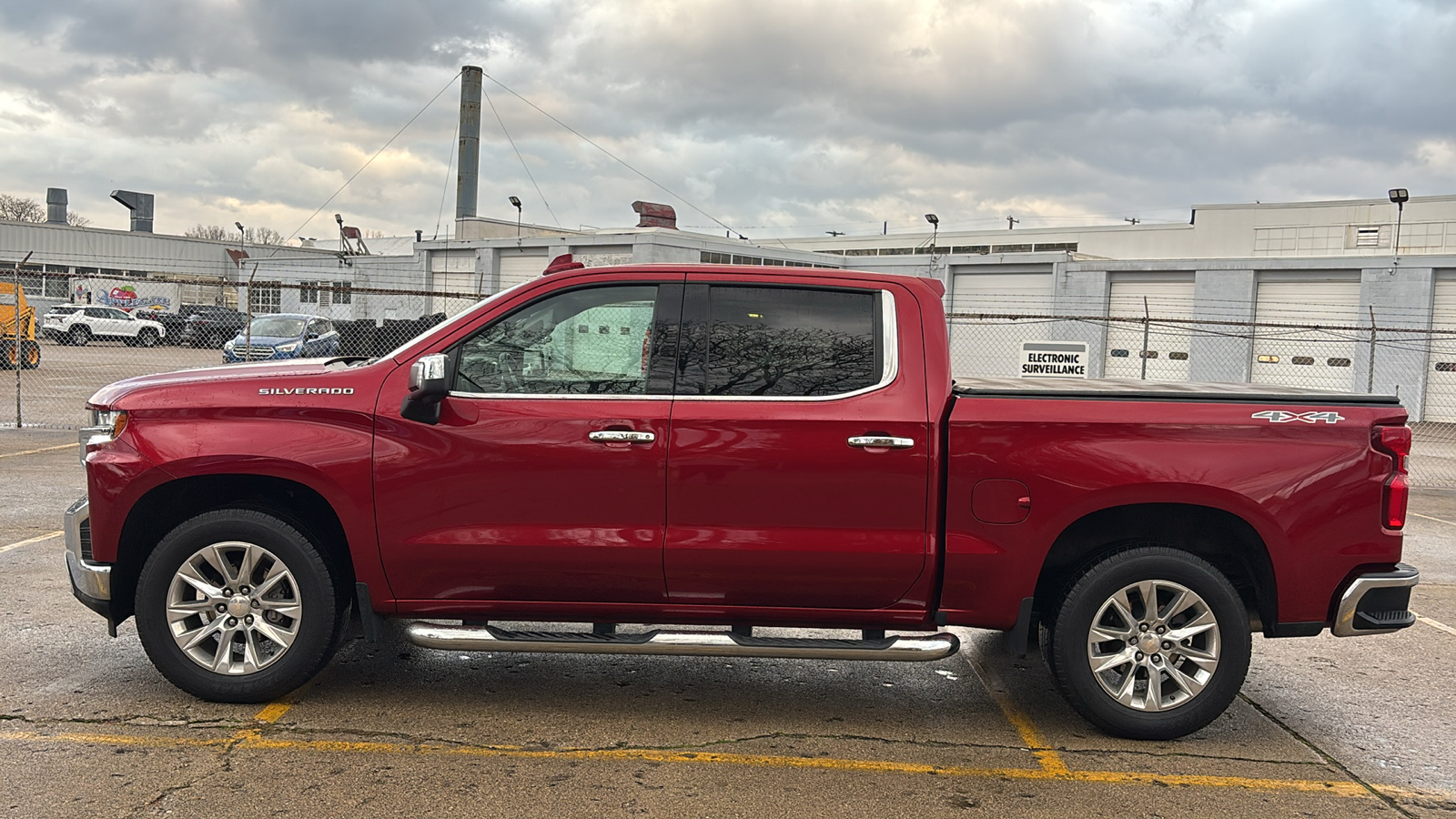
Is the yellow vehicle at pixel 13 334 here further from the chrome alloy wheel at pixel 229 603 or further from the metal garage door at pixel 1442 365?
the metal garage door at pixel 1442 365

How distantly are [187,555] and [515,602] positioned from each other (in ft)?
4.41

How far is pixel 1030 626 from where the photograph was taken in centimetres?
495

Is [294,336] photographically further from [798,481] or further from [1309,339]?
[798,481]

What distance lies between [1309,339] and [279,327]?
26.1 metres

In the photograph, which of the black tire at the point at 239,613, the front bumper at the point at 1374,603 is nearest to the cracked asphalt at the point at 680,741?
the black tire at the point at 239,613

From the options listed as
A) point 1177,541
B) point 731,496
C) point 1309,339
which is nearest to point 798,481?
point 731,496

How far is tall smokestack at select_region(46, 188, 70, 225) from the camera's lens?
75.8m

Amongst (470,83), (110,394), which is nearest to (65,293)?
(470,83)

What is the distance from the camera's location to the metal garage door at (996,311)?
1371 inches

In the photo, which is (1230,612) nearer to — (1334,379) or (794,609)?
(794,609)

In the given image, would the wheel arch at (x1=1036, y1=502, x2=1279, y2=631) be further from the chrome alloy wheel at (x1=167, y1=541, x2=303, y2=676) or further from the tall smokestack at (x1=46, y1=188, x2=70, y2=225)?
the tall smokestack at (x1=46, y1=188, x2=70, y2=225)

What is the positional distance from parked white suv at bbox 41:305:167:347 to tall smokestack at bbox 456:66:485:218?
53.6 ft

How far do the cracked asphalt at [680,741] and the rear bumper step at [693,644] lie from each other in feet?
1.14

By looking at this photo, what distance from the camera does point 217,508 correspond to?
5008mm
